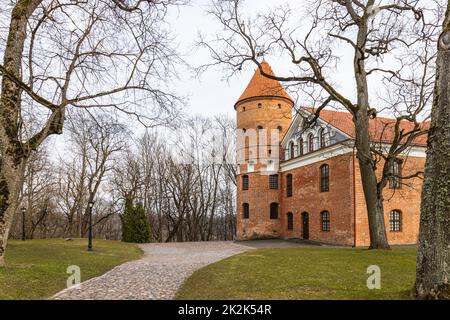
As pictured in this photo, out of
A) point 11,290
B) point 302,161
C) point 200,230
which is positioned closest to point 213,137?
point 200,230

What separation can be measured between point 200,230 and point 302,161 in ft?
53.8

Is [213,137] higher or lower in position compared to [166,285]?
higher

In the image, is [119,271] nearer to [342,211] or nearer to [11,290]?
[11,290]

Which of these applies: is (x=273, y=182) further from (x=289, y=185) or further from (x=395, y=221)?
(x=395, y=221)

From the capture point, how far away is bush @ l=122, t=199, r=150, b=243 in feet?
90.9

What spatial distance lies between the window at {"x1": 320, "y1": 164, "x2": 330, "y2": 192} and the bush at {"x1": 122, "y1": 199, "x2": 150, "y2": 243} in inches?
563

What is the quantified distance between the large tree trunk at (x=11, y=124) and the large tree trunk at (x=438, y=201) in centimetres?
958

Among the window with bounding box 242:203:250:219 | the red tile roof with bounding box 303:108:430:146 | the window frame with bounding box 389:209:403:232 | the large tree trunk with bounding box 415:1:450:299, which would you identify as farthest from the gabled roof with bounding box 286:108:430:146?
the large tree trunk with bounding box 415:1:450:299

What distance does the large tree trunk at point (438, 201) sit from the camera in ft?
15.6

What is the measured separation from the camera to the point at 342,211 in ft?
70.3

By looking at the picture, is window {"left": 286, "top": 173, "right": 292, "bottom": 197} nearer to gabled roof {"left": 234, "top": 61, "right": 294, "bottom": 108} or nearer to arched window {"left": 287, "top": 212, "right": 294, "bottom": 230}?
arched window {"left": 287, "top": 212, "right": 294, "bottom": 230}

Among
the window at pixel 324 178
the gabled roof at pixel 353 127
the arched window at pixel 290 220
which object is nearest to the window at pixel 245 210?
the arched window at pixel 290 220

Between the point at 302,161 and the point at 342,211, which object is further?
the point at 302,161
